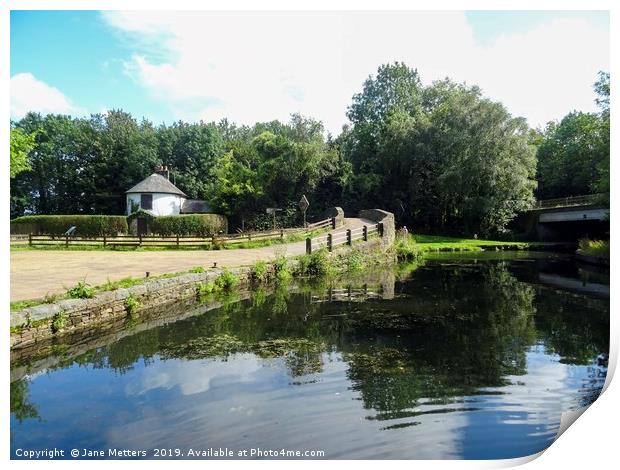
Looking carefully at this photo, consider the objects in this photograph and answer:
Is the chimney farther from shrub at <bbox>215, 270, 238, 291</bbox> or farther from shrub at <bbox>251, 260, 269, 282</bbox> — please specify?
shrub at <bbox>215, 270, 238, 291</bbox>

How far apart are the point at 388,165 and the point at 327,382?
33321mm

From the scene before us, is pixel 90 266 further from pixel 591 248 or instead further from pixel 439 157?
Result: pixel 439 157

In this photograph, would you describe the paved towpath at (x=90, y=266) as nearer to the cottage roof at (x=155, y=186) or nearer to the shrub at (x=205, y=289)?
the shrub at (x=205, y=289)

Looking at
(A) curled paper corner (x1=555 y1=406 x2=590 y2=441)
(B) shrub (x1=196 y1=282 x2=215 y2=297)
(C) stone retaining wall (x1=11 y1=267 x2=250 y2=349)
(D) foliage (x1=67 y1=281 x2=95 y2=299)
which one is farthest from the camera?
(B) shrub (x1=196 y1=282 x2=215 y2=297)

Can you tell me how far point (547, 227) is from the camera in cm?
3350

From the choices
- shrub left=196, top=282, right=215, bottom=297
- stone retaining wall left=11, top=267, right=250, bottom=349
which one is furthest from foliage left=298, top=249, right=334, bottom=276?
shrub left=196, top=282, right=215, bottom=297

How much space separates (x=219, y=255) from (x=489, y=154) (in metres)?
24.1

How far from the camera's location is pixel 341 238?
2012 centimetres

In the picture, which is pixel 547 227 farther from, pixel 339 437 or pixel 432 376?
pixel 339 437

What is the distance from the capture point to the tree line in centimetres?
3331

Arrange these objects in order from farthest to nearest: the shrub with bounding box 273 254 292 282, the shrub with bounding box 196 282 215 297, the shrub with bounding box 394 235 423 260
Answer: the shrub with bounding box 394 235 423 260 < the shrub with bounding box 273 254 292 282 < the shrub with bounding box 196 282 215 297

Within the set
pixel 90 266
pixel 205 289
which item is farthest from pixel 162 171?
pixel 205 289

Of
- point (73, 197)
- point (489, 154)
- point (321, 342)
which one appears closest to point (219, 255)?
point (321, 342)

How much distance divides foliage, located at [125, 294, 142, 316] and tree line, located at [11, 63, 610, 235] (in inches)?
876
